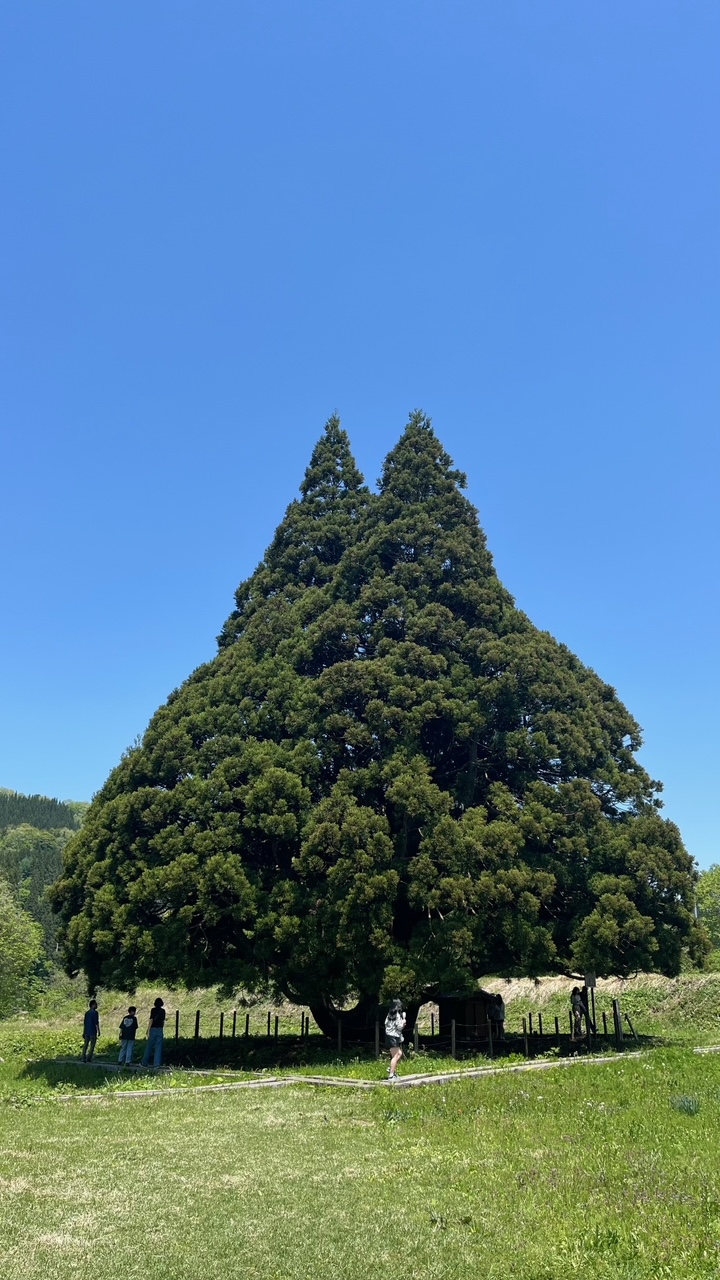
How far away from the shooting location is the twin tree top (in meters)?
19.7

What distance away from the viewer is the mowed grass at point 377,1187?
6109 millimetres

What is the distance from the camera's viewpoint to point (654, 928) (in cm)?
2131

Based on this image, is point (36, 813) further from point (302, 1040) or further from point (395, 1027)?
→ point (395, 1027)

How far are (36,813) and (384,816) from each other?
160 metres

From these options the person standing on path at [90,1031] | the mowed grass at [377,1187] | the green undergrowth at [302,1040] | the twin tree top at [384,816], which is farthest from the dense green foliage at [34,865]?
the mowed grass at [377,1187]

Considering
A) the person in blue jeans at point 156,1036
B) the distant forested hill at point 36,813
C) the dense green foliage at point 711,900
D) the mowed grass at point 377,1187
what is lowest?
the person in blue jeans at point 156,1036

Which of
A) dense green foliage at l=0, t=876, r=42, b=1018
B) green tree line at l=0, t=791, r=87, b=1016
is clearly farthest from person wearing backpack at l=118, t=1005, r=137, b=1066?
dense green foliage at l=0, t=876, r=42, b=1018

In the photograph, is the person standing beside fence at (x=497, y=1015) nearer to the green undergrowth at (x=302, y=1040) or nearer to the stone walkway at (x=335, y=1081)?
the green undergrowth at (x=302, y=1040)

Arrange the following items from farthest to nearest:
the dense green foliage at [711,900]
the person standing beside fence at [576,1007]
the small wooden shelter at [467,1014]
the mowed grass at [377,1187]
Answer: the dense green foliage at [711,900] → the small wooden shelter at [467,1014] → the person standing beside fence at [576,1007] → the mowed grass at [377,1187]

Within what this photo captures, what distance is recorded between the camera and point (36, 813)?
163000mm

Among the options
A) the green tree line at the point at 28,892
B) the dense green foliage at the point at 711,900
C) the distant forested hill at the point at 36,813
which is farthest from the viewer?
the distant forested hill at the point at 36,813

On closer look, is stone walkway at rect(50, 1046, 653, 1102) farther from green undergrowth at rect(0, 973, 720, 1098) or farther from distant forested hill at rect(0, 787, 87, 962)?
distant forested hill at rect(0, 787, 87, 962)

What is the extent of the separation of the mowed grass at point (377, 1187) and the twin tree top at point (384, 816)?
252 inches

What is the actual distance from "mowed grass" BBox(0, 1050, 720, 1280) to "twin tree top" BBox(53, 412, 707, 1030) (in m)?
6.39
